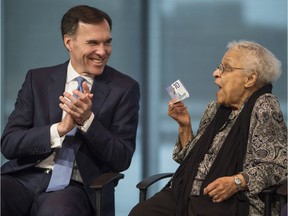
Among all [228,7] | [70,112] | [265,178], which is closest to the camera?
[265,178]

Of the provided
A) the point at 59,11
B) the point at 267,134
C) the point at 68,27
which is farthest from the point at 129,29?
the point at 267,134

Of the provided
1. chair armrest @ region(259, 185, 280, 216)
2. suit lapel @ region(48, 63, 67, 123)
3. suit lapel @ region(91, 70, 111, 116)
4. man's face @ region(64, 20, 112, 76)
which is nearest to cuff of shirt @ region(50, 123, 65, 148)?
suit lapel @ region(48, 63, 67, 123)

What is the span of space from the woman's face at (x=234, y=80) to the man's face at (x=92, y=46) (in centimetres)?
67

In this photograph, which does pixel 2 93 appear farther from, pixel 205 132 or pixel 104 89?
pixel 205 132

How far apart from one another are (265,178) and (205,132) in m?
0.51

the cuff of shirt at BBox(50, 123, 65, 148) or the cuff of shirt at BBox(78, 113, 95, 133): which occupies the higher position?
the cuff of shirt at BBox(78, 113, 95, 133)

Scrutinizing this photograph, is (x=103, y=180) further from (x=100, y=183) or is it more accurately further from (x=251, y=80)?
(x=251, y=80)

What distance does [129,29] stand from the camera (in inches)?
223

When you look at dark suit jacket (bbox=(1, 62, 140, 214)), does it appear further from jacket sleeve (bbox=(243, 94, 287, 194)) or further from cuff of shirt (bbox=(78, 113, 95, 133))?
jacket sleeve (bbox=(243, 94, 287, 194))

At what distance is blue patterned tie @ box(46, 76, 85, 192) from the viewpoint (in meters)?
3.61

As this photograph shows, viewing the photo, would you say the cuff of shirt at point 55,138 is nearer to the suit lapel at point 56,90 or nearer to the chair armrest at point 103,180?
the suit lapel at point 56,90

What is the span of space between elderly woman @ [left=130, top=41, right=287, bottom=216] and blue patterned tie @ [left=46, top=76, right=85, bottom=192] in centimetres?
43

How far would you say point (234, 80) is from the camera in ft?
11.7

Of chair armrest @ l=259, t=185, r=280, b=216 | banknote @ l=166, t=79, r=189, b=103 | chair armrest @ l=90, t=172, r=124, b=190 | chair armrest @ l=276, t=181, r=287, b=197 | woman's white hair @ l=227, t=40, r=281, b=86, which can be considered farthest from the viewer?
banknote @ l=166, t=79, r=189, b=103
